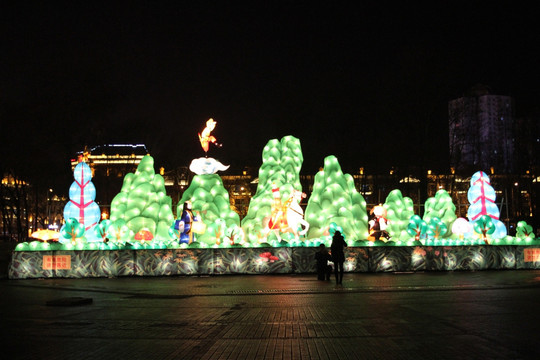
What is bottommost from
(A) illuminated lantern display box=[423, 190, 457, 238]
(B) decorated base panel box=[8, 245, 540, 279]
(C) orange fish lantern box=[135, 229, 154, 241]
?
(B) decorated base panel box=[8, 245, 540, 279]

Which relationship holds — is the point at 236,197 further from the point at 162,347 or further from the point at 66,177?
the point at 162,347

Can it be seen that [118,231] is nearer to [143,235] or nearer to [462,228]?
[143,235]

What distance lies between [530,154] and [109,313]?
46902 mm

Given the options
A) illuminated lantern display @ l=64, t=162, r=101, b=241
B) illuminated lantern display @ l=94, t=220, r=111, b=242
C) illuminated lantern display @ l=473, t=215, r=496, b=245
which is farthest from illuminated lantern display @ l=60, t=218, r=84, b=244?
illuminated lantern display @ l=473, t=215, r=496, b=245

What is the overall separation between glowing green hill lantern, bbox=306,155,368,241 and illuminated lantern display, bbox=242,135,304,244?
170cm

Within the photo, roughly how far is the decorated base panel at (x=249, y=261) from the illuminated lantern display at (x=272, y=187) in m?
6.28

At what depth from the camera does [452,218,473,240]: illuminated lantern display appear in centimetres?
3303

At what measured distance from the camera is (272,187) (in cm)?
3641

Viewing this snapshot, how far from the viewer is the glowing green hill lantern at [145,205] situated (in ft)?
117

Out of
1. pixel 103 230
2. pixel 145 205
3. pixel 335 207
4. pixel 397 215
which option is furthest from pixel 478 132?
pixel 103 230

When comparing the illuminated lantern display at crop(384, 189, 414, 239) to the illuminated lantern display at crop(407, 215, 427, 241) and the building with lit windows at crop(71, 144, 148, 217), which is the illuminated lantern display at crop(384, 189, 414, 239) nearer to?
the illuminated lantern display at crop(407, 215, 427, 241)

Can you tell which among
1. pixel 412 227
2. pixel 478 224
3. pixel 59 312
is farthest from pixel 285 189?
pixel 59 312

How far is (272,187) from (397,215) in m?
7.90

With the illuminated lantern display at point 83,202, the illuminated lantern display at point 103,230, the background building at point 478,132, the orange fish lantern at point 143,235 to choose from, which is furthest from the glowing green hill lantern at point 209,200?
the background building at point 478,132
